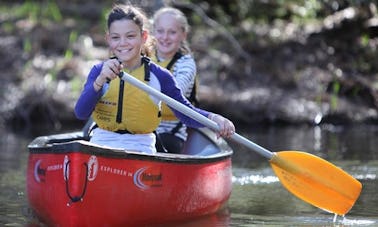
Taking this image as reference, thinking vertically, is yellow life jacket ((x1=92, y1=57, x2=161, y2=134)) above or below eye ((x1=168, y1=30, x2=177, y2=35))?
below

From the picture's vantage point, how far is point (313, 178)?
245 inches

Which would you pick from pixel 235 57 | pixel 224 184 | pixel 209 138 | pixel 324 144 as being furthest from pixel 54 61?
pixel 224 184

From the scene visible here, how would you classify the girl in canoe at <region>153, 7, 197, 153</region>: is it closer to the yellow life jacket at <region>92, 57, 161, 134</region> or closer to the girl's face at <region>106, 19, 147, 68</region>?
the yellow life jacket at <region>92, 57, 161, 134</region>

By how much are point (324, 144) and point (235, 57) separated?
13.6ft

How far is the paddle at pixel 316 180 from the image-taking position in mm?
6086

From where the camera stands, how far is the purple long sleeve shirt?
5.45 m

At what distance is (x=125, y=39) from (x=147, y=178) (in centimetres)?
85

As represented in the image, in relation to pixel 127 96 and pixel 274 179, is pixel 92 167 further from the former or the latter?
pixel 274 179

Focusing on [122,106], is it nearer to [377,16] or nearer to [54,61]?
[54,61]

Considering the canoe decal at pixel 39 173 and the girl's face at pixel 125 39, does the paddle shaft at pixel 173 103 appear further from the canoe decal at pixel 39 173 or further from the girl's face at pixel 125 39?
the canoe decal at pixel 39 173

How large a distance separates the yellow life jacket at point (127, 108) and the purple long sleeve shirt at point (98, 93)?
0.25 feet

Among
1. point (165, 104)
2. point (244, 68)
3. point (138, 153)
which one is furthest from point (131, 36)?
point (244, 68)

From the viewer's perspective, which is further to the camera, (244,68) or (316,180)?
(244,68)

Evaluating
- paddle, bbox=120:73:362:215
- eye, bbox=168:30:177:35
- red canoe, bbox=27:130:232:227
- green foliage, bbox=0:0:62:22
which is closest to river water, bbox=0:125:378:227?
paddle, bbox=120:73:362:215
